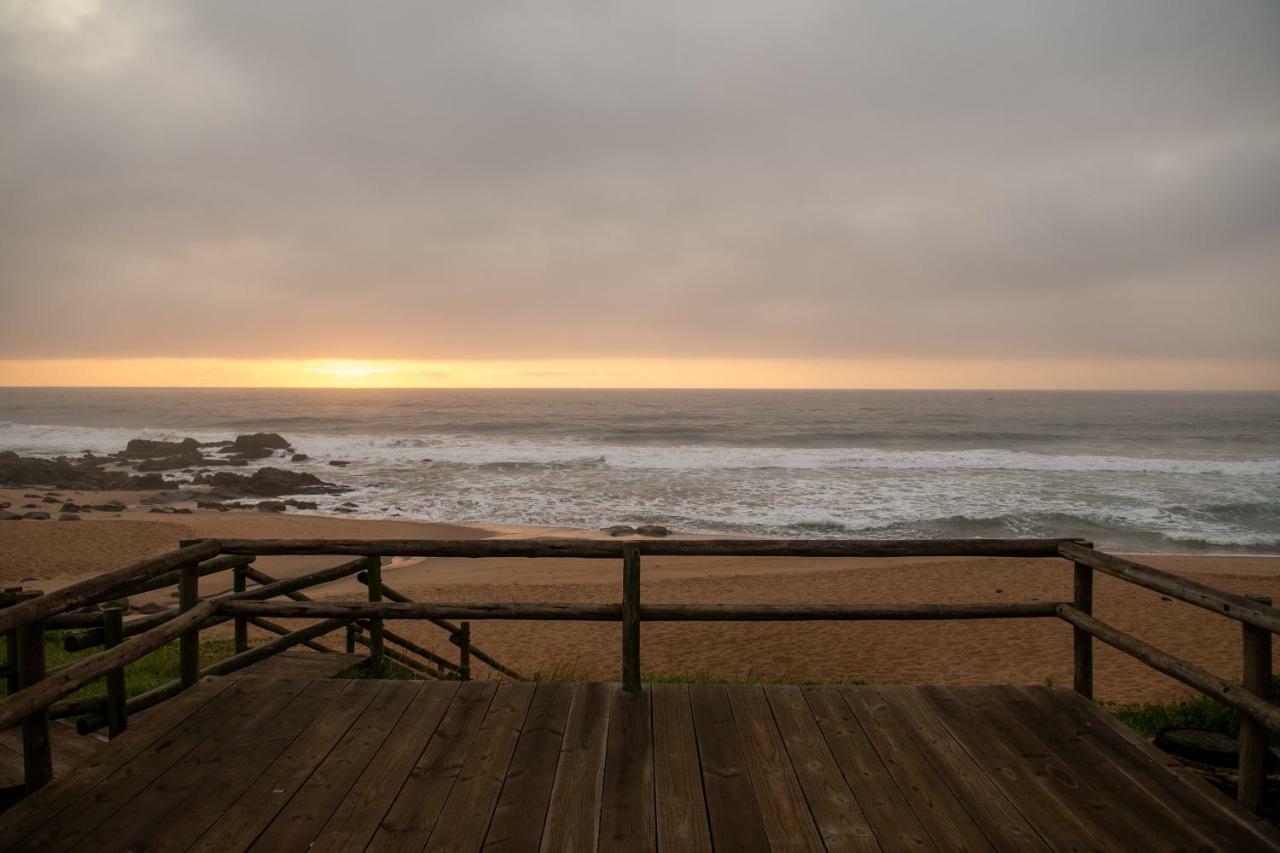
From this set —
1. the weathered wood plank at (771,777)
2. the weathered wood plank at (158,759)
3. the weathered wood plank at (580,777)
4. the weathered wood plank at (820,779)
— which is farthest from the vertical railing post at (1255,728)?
the weathered wood plank at (158,759)

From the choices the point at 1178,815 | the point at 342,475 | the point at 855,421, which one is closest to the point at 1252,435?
the point at 855,421

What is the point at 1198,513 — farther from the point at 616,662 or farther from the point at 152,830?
the point at 152,830

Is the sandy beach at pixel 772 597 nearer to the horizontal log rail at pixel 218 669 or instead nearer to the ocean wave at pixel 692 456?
the horizontal log rail at pixel 218 669

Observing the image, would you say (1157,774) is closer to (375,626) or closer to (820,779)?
(820,779)

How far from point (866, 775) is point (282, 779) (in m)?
2.74

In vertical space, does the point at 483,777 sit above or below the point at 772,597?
above

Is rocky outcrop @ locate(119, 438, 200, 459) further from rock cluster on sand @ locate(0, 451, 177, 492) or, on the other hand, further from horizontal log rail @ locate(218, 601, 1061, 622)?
horizontal log rail @ locate(218, 601, 1061, 622)

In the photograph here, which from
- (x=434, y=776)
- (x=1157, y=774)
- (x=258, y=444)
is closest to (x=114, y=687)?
(x=434, y=776)

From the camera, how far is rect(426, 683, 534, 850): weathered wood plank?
2.93m

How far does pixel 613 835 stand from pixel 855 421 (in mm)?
72417

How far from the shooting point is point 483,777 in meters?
3.38

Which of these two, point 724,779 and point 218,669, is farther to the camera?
point 218,669

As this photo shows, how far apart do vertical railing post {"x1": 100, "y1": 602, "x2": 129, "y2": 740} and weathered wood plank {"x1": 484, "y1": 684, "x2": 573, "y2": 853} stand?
2159 millimetres

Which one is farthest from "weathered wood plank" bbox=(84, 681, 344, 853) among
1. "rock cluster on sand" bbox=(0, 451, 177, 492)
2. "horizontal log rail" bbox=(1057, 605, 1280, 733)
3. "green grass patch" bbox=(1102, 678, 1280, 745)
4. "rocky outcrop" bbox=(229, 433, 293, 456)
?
"rocky outcrop" bbox=(229, 433, 293, 456)
